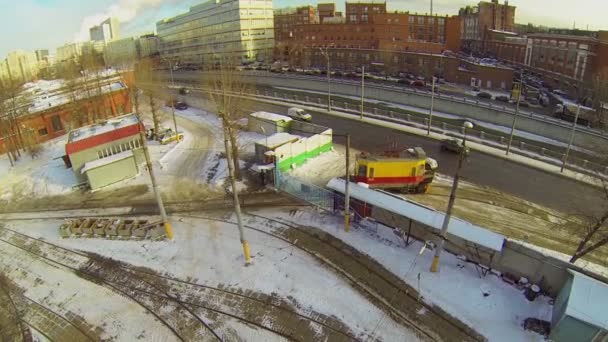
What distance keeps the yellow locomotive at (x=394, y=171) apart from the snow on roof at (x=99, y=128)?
19.2 m

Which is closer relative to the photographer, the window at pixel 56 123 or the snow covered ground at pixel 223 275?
the snow covered ground at pixel 223 275

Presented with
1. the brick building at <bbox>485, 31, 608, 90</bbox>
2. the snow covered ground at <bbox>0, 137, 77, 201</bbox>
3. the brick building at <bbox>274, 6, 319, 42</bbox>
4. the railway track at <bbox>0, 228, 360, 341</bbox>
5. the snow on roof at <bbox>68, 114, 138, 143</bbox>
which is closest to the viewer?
the railway track at <bbox>0, 228, 360, 341</bbox>

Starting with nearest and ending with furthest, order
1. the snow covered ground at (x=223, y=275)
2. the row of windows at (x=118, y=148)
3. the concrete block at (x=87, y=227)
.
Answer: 1. the snow covered ground at (x=223, y=275)
2. the concrete block at (x=87, y=227)
3. the row of windows at (x=118, y=148)

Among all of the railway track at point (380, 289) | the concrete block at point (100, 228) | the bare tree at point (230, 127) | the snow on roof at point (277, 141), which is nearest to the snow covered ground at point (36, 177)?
the concrete block at point (100, 228)

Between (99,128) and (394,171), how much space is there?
Answer: 912 inches

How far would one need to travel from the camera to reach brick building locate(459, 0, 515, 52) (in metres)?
95.3

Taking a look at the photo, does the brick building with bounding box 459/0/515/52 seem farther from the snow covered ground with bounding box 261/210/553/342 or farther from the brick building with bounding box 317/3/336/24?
the snow covered ground with bounding box 261/210/553/342

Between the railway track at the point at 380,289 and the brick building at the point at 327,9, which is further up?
the brick building at the point at 327,9

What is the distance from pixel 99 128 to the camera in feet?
91.8

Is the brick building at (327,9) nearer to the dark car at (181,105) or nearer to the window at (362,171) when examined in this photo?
the dark car at (181,105)

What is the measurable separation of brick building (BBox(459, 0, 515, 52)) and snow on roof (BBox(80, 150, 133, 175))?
94239 millimetres

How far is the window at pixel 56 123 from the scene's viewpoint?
3536 centimetres

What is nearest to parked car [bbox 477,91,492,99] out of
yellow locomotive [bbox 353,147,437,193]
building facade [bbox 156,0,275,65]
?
yellow locomotive [bbox 353,147,437,193]

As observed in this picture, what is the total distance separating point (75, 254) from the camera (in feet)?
59.6
